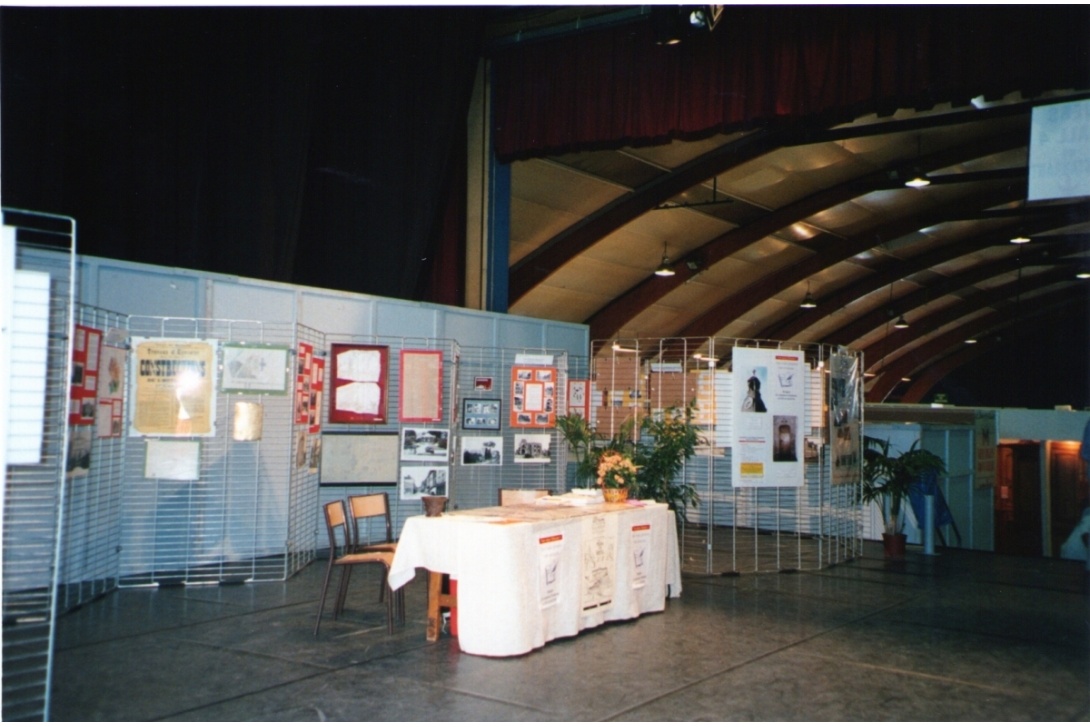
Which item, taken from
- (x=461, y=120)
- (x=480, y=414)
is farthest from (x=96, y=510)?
(x=461, y=120)

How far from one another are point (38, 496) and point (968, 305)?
25976 millimetres

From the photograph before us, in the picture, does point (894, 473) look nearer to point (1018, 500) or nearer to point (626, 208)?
point (626, 208)

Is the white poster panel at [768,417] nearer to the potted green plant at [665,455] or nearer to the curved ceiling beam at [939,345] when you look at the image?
the potted green plant at [665,455]

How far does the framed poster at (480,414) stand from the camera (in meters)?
8.59

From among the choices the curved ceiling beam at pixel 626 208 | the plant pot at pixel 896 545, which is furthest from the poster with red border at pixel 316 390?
the curved ceiling beam at pixel 626 208

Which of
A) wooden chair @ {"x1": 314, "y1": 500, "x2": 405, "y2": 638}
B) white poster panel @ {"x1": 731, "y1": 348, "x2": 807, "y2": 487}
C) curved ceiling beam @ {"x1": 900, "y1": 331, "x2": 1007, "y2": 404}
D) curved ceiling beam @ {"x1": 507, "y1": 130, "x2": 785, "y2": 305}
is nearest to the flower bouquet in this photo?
white poster panel @ {"x1": 731, "y1": 348, "x2": 807, "y2": 487}

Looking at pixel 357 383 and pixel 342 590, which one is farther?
pixel 357 383

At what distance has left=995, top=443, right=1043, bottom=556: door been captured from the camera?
1504cm

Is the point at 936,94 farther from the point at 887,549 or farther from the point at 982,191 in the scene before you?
the point at 982,191

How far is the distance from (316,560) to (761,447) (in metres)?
4.11

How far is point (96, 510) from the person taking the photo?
20.9ft

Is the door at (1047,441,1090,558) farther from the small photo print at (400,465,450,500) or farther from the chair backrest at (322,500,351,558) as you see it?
the chair backrest at (322,500,351,558)

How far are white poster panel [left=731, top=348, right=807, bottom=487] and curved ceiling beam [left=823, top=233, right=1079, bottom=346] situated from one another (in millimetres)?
14813

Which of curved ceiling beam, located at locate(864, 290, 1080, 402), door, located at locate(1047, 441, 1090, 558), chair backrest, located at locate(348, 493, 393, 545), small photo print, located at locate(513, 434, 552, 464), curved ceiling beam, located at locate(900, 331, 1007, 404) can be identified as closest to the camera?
chair backrest, located at locate(348, 493, 393, 545)
